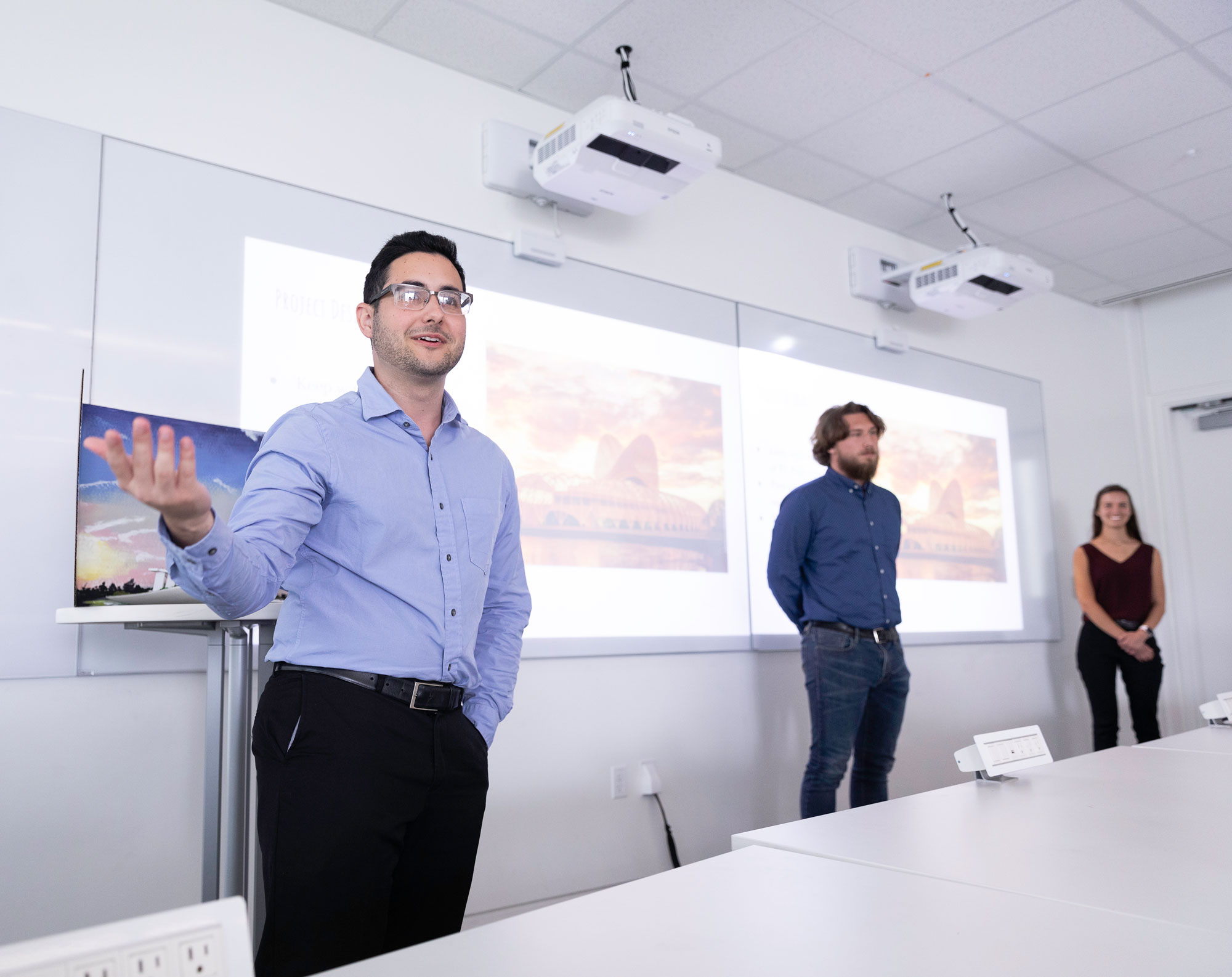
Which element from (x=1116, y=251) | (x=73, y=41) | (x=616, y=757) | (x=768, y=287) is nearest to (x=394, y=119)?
(x=73, y=41)

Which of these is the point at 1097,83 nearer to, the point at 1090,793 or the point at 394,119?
the point at 394,119

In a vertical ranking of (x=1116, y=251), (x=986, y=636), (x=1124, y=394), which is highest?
(x=1116, y=251)

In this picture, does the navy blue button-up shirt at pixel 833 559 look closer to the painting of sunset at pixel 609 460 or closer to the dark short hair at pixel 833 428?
the dark short hair at pixel 833 428

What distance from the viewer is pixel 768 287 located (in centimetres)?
397

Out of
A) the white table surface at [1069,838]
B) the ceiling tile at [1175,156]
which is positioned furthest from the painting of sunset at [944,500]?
the white table surface at [1069,838]

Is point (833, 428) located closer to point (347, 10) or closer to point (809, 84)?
point (809, 84)

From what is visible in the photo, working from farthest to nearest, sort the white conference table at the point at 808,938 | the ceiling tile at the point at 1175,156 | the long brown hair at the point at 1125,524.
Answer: the long brown hair at the point at 1125,524 → the ceiling tile at the point at 1175,156 → the white conference table at the point at 808,938

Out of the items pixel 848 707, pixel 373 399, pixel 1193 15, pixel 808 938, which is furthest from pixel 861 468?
pixel 808 938

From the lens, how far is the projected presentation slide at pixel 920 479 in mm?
3791

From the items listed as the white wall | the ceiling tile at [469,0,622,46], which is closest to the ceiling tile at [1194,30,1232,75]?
the white wall

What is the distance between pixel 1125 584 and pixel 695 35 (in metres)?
3.13

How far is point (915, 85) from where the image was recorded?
10.9ft

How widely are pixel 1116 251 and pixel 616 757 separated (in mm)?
3815

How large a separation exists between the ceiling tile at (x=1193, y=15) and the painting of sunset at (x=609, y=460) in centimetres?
192
